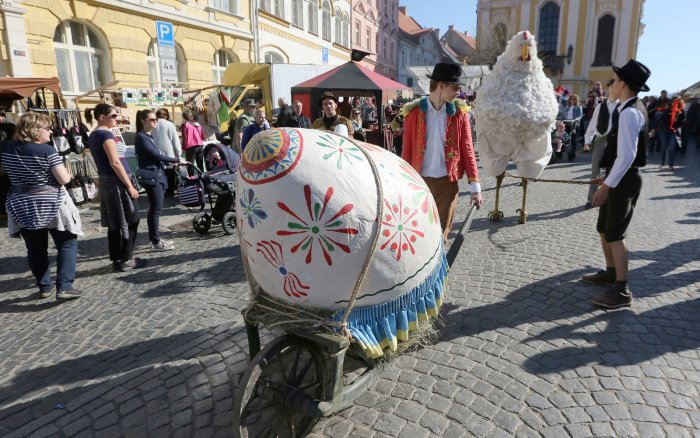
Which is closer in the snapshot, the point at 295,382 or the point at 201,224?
the point at 295,382

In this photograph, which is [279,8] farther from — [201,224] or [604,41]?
[604,41]

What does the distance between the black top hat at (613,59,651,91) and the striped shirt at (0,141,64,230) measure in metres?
4.79

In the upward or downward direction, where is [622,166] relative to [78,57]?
downward

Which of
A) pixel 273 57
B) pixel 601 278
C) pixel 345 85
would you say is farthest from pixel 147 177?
pixel 273 57

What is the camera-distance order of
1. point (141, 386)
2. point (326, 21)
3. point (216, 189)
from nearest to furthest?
point (141, 386)
point (216, 189)
point (326, 21)

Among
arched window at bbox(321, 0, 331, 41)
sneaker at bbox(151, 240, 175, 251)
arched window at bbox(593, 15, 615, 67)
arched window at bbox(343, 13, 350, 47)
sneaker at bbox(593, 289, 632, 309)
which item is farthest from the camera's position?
arched window at bbox(593, 15, 615, 67)

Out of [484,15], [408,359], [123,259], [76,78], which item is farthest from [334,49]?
[408,359]

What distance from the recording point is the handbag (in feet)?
17.1

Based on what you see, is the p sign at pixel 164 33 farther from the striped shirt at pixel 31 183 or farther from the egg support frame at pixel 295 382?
the egg support frame at pixel 295 382

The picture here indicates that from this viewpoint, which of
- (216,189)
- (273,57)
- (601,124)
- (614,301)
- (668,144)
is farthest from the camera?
(273,57)

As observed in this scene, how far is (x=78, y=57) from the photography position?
13.2m

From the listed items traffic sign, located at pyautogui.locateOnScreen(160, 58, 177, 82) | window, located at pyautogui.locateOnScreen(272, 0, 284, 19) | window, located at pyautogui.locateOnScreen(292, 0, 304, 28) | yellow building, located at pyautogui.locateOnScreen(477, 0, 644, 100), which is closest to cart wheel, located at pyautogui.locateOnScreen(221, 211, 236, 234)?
traffic sign, located at pyautogui.locateOnScreen(160, 58, 177, 82)

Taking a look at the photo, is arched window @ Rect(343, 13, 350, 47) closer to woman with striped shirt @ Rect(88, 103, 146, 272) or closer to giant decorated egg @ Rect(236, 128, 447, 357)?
woman with striped shirt @ Rect(88, 103, 146, 272)

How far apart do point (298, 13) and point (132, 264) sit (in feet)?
72.6
